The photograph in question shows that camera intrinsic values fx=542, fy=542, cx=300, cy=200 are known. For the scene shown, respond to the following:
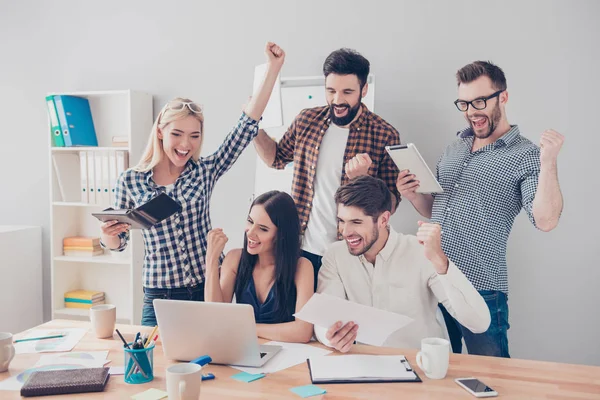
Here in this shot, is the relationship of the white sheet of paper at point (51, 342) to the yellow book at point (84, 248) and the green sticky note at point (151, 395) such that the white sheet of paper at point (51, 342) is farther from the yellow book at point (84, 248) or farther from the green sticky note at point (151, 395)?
the yellow book at point (84, 248)

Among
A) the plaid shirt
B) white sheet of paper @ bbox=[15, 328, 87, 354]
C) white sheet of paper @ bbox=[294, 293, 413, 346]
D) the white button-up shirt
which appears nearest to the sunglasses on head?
the plaid shirt

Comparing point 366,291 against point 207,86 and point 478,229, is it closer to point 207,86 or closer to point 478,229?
point 478,229

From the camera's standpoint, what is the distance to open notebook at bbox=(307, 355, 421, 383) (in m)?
1.40

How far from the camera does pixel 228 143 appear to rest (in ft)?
7.47

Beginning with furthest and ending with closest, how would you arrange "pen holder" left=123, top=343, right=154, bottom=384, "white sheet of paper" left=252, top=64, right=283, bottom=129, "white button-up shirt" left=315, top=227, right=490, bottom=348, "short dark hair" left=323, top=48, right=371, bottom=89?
"white sheet of paper" left=252, top=64, right=283, bottom=129 → "short dark hair" left=323, top=48, right=371, bottom=89 → "white button-up shirt" left=315, top=227, right=490, bottom=348 → "pen holder" left=123, top=343, right=154, bottom=384

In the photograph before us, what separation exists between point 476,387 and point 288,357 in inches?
20.7

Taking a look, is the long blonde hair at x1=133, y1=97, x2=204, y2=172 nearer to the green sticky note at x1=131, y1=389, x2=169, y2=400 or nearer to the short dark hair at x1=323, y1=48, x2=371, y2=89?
the short dark hair at x1=323, y1=48, x2=371, y2=89

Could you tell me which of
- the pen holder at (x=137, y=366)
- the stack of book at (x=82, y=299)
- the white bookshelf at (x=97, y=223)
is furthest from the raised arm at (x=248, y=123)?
the stack of book at (x=82, y=299)

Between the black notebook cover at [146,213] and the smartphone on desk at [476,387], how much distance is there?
1032 millimetres

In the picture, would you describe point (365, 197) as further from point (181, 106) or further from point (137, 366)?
point (137, 366)

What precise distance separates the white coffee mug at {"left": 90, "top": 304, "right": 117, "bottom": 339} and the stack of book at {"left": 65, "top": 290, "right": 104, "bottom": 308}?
1.95 metres

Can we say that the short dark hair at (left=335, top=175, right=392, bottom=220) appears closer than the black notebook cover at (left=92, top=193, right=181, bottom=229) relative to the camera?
No

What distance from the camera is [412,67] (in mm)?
2973

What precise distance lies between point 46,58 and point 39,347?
2.71 meters
